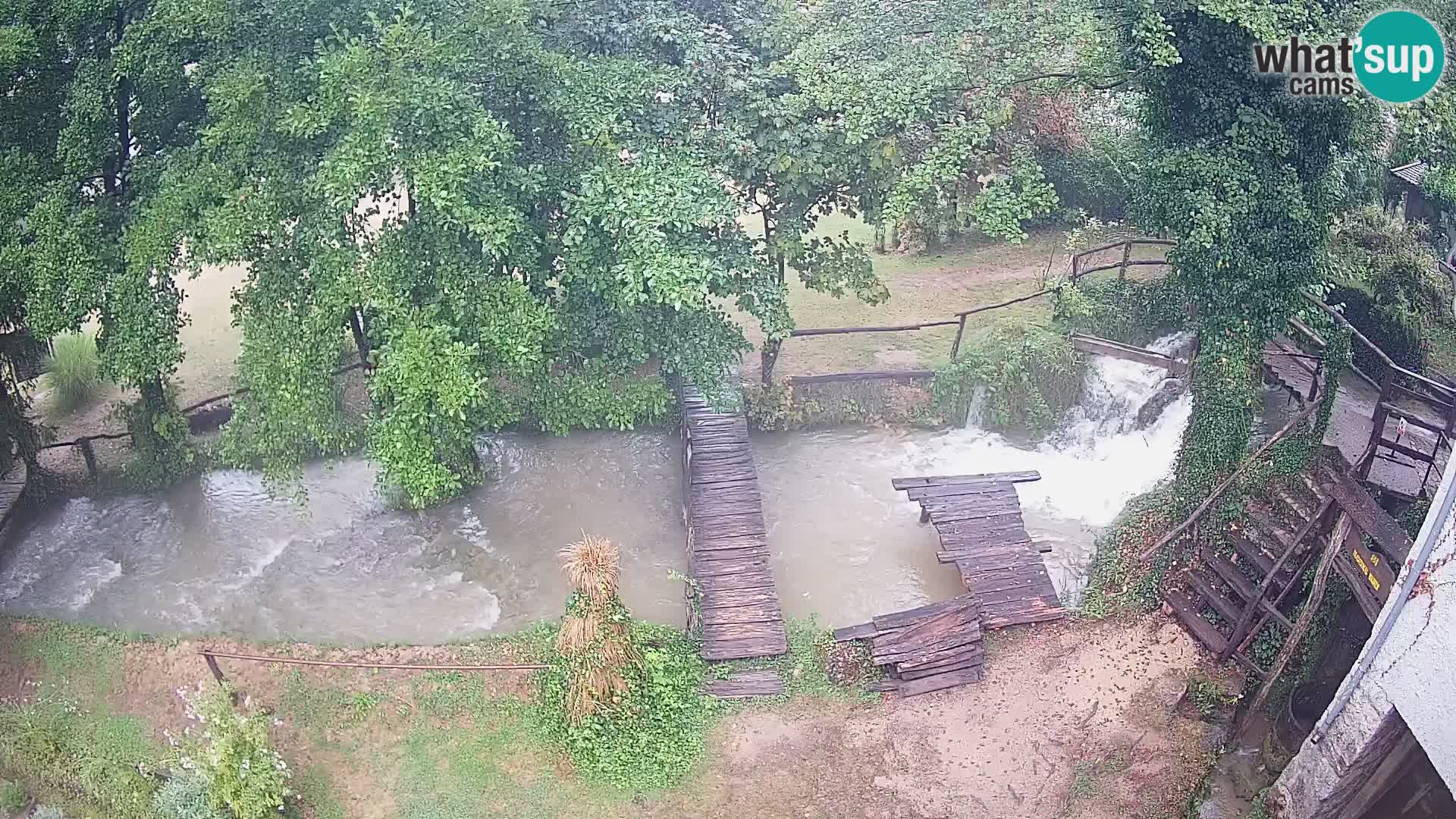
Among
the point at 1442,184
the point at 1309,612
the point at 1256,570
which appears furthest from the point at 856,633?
the point at 1442,184

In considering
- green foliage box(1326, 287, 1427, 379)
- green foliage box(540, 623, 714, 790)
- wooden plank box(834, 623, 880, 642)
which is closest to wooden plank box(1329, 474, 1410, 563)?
green foliage box(1326, 287, 1427, 379)

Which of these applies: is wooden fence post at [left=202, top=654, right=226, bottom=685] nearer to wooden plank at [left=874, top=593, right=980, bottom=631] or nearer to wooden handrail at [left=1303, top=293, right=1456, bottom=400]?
wooden plank at [left=874, top=593, right=980, bottom=631]

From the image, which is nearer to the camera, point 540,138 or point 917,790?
point 917,790

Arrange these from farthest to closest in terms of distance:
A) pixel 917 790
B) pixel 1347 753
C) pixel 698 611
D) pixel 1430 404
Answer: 1. pixel 698 611
2. pixel 1430 404
3. pixel 917 790
4. pixel 1347 753

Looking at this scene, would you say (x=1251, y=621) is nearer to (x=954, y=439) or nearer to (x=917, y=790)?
(x=917, y=790)

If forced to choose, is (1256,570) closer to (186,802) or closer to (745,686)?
(745,686)

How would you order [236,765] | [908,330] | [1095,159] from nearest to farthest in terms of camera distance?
[236,765]
[908,330]
[1095,159]

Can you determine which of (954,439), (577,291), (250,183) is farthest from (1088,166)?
(250,183)
